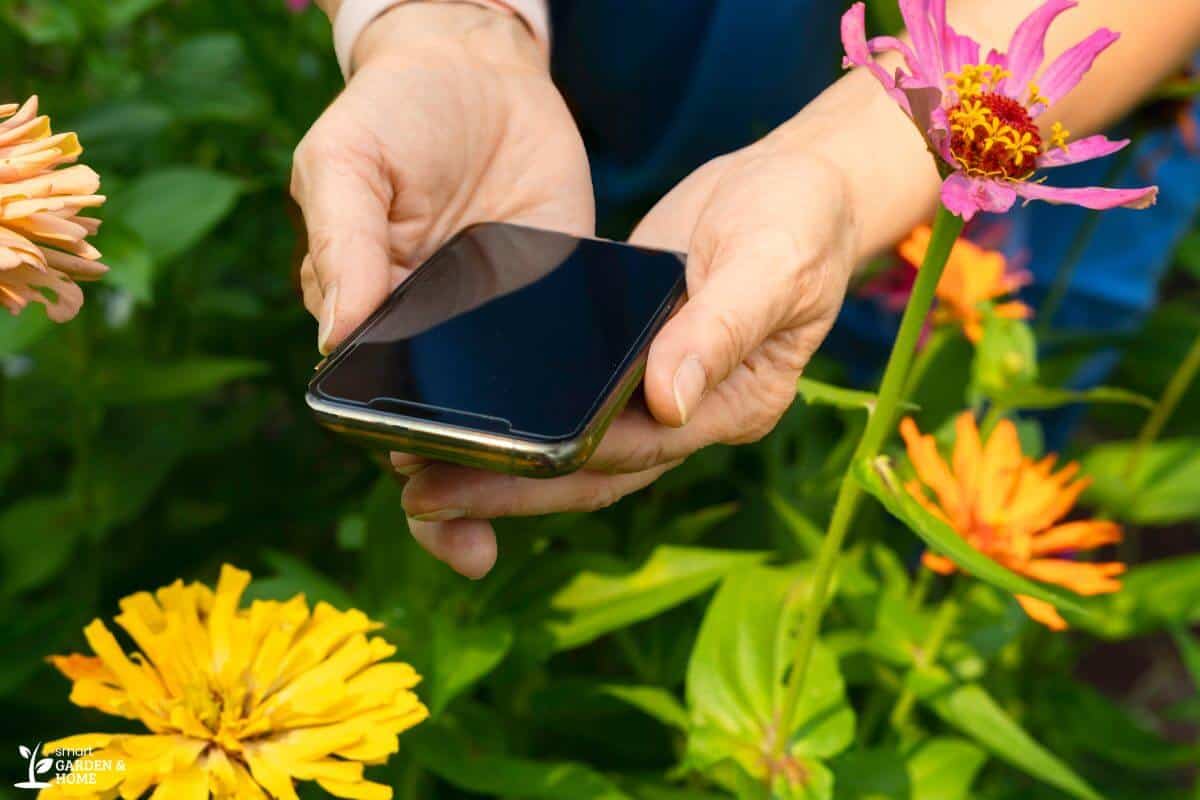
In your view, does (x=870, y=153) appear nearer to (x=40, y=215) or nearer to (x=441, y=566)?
(x=441, y=566)

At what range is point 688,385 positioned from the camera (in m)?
0.44

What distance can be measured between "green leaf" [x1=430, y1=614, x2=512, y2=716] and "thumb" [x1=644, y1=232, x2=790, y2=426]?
0.13 metres

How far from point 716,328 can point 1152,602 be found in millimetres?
420

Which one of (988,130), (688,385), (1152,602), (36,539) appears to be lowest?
(36,539)

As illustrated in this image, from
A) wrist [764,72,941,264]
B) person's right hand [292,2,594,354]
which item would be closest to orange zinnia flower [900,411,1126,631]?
wrist [764,72,941,264]

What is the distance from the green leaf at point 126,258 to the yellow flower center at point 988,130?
42 centimetres

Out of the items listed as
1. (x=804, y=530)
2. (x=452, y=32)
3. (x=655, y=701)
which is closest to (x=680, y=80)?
(x=452, y=32)

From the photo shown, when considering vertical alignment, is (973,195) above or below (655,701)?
above

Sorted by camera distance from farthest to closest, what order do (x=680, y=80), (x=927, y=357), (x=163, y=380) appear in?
1. (x=680, y=80)
2. (x=163, y=380)
3. (x=927, y=357)

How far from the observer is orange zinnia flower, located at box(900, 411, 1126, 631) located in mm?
529

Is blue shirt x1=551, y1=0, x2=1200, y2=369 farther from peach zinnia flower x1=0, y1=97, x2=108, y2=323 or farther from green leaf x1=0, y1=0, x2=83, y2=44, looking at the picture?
peach zinnia flower x1=0, y1=97, x2=108, y2=323

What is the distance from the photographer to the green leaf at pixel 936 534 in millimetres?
409

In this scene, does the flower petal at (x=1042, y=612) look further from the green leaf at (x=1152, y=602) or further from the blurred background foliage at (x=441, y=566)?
the green leaf at (x=1152, y=602)

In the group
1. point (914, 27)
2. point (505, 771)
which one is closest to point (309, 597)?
point (505, 771)
